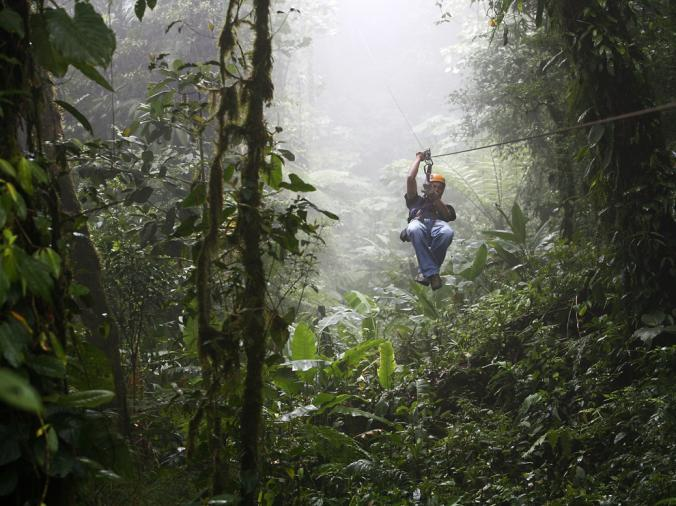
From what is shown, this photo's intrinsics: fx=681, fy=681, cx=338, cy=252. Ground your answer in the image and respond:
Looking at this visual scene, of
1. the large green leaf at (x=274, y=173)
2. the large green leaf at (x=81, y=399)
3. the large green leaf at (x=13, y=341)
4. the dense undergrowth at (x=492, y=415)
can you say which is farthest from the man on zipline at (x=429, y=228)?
the large green leaf at (x=13, y=341)

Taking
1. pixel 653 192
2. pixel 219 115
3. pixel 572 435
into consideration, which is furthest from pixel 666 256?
pixel 219 115

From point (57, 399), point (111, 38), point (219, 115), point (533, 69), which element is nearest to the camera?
point (57, 399)

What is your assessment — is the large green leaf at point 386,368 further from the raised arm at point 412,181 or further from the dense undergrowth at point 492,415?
the raised arm at point 412,181

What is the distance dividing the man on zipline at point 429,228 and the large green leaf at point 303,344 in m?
1.54

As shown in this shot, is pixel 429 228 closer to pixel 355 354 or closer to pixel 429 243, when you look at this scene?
pixel 429 243

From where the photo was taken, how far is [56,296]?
1.53m

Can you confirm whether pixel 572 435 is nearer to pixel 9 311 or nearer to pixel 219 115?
pixel 219 115

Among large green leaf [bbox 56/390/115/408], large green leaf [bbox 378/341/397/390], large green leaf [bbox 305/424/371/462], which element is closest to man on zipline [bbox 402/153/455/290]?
large green leaf [bbox 378/341/397/390]

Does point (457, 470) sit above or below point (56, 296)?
below

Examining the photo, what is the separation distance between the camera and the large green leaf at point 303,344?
5.41 meters

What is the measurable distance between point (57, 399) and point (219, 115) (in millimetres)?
1553

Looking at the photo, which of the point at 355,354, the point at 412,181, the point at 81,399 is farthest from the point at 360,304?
the point at 81,399

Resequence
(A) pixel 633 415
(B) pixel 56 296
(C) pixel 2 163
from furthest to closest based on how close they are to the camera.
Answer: (A) pixel 633 415 → (B) pixel 56 296 → (C) pixel 2 163

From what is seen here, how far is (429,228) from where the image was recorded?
670cm
